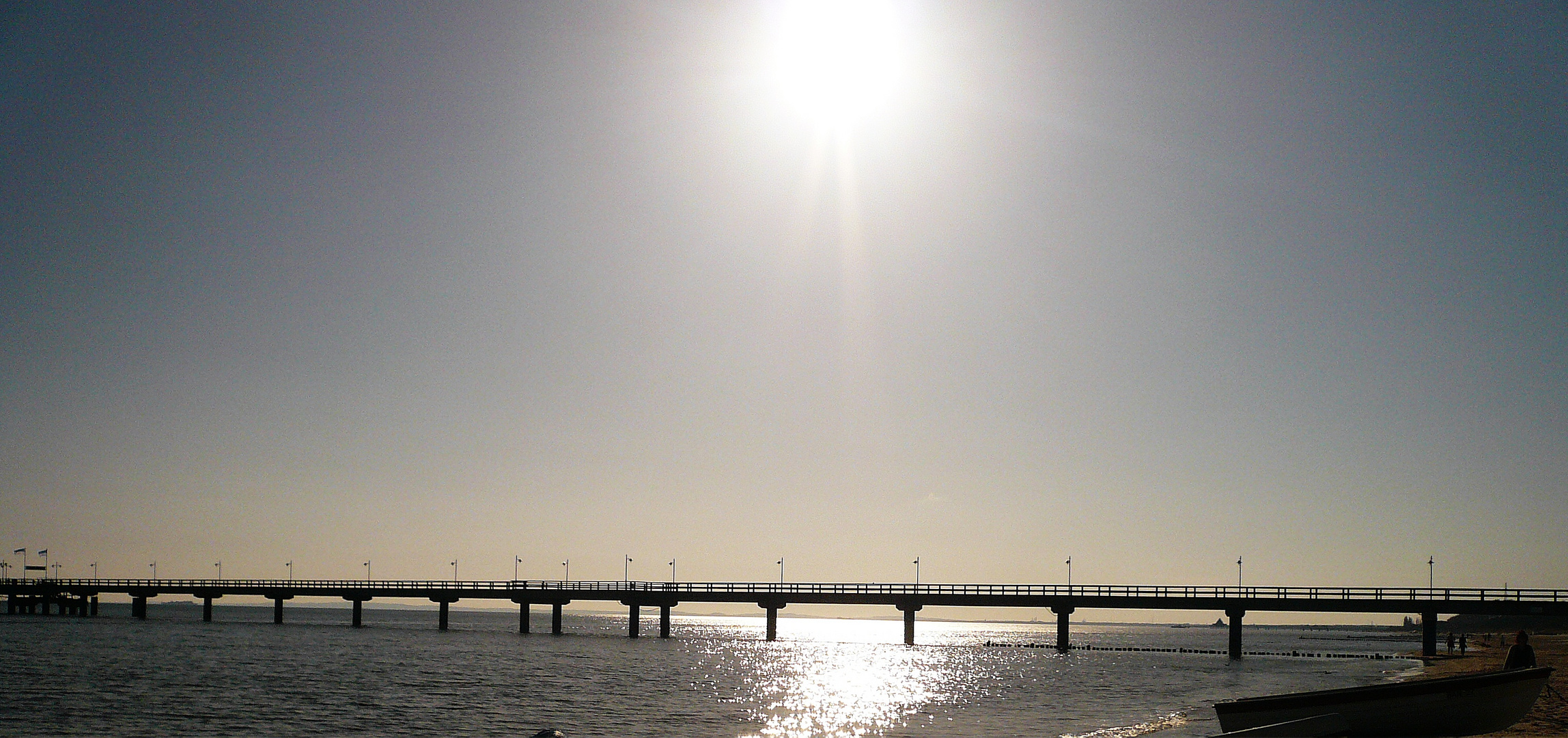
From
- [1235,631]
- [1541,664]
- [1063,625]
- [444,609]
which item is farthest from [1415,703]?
[444,609]

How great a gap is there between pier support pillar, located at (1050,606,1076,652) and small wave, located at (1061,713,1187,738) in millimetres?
39798

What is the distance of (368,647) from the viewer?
78000 mm

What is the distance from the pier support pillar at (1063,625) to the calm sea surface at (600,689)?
4.60 feet

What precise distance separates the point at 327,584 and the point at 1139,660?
75.0 m

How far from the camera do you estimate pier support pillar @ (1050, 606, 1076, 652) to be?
3034 inches

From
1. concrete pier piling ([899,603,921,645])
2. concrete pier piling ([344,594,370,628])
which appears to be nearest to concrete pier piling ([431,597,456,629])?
concrete pier piling ([344,594,370,628])

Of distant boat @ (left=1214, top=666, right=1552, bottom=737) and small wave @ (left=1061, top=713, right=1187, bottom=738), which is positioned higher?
distant boat @ (left=1214, top=666, right=1552, bottom=737)

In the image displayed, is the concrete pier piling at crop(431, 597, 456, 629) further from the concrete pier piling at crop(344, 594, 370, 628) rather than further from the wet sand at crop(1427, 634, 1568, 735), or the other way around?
the wet sand at crop(1427, 634, 1568, 735)

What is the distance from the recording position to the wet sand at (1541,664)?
27078 millimetres

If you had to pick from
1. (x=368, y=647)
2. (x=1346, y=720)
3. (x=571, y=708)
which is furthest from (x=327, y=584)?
(x=1346, y=720)

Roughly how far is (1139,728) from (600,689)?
21892 millimetres

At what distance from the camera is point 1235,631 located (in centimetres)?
7431

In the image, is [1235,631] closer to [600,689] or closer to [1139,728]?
[1139,728]

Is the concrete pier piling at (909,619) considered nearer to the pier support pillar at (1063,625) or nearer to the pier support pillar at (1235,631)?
the pier support pillar at (1063,625)
